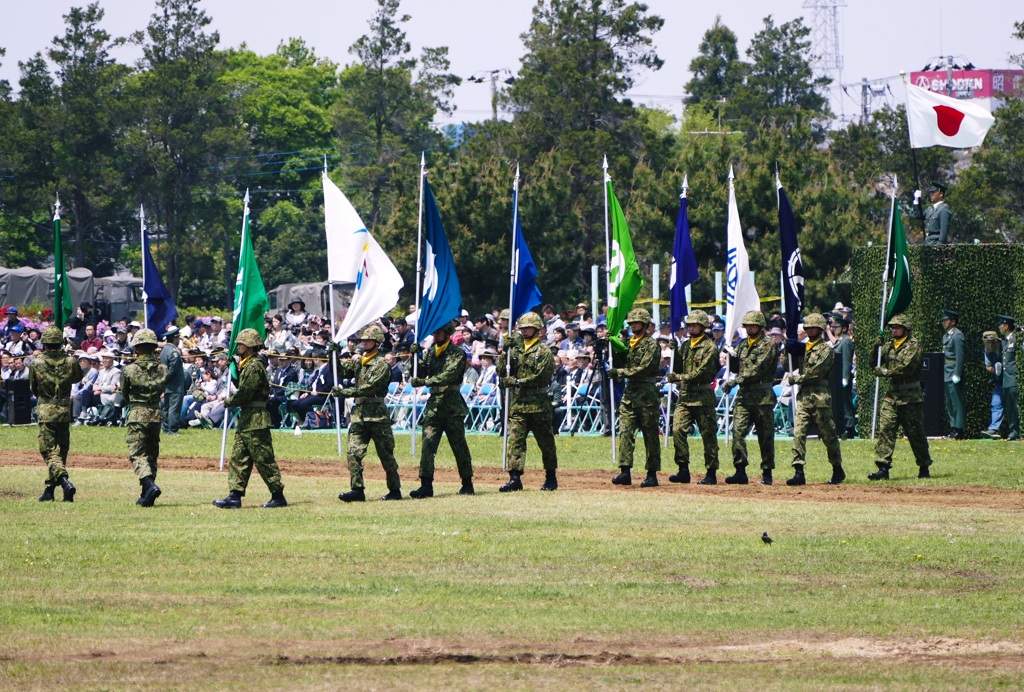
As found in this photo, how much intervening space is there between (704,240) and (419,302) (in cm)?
2565

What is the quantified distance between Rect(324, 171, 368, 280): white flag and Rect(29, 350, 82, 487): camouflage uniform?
433 cm

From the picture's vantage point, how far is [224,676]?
9.60m

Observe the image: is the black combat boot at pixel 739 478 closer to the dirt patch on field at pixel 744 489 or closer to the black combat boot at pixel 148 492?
the dirt patch on field at pixel 744 489

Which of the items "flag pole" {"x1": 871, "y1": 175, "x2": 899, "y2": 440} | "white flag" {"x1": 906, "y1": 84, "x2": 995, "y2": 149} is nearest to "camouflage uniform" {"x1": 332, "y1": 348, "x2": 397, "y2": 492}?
"flag pole" {"x1": 871, "y1": 175, "x2": 899, "y2": 440}

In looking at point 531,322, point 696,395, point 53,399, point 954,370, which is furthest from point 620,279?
point 53,399

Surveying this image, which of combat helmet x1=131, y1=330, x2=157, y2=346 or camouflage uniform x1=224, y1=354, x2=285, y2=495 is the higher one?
combat helmet x1=131, y1=330, x2=157, y2=346

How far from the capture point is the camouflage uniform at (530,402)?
18562 millimetres

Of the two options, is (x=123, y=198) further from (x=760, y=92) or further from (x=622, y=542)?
(x=622, y=542)

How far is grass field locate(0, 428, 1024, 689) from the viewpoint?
32.3 ft

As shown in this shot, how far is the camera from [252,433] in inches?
675

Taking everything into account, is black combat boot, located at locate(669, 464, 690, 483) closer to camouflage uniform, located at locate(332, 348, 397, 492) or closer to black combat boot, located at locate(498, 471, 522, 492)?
black combat boot, located at locate(498, 471, 522, 492)

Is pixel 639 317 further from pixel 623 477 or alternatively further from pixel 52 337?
pixel 52 337

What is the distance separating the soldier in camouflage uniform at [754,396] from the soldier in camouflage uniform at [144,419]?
6.57m

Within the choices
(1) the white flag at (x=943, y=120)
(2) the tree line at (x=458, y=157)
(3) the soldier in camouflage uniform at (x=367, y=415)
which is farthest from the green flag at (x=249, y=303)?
(2) the tree line at (x=458, y=157)
